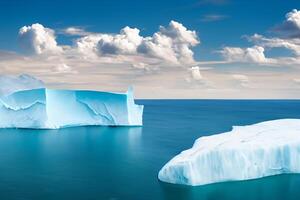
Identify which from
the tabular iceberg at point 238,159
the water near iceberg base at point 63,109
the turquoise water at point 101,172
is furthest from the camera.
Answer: the water near iceberg base at point 63,109

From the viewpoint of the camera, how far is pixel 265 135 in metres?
18.0

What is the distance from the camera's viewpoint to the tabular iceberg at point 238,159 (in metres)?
14.9

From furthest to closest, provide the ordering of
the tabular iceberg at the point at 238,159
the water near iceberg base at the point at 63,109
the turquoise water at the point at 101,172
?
1. the water near iceberg base at the point at 63,109
2. the tabular iceberg at the point at 238,159
3. the turquoise water at the point at 101,172

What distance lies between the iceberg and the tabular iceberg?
54.6 feet

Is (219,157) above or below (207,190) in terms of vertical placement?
above

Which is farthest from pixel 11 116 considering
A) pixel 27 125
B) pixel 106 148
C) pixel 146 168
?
pixel 146 168

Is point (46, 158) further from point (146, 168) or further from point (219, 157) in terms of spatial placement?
point (219, 157)

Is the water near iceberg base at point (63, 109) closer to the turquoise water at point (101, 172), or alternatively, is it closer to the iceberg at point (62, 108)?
the iceberg at point (62, 108)

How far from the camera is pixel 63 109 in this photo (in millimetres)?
33312

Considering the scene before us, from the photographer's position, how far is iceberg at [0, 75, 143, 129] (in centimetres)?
3183

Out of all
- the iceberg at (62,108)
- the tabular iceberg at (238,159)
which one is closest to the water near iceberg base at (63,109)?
the iceberg at (62,108)

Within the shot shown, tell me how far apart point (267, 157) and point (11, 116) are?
78.0 ft

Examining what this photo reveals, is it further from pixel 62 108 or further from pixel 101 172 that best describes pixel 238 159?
pixel 62 108

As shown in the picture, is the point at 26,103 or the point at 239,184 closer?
the point at 239,184
